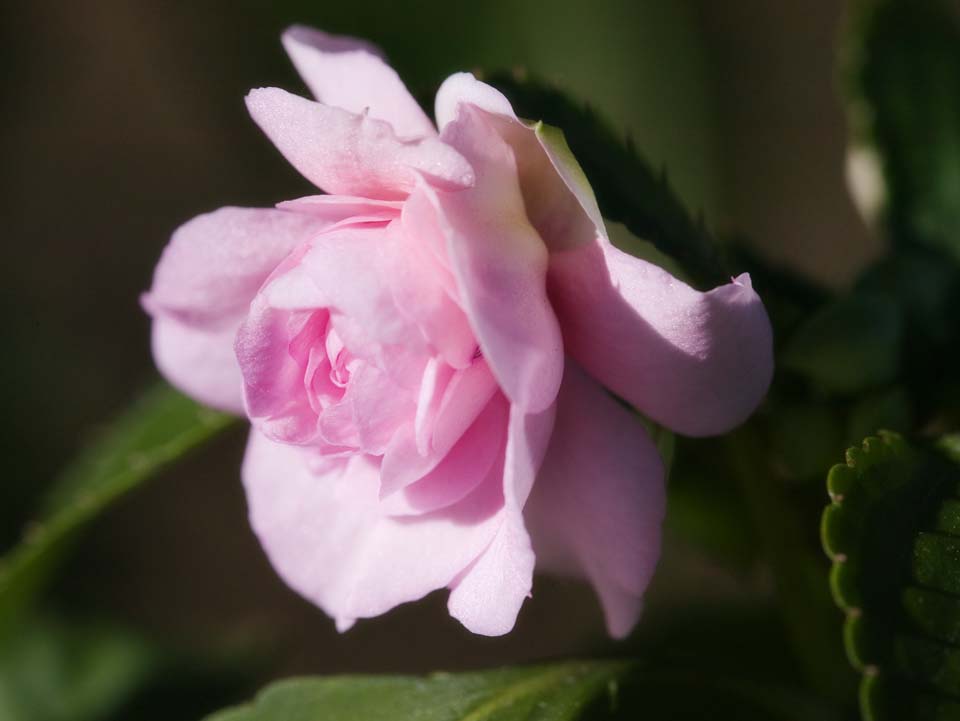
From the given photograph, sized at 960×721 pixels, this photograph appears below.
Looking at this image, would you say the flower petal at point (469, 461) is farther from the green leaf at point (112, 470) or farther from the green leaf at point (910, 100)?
the green leaf at point (910, 100)

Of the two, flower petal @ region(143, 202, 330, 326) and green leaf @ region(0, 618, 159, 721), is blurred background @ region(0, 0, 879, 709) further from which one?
flower petal @ region(143, 202, 330, 326)

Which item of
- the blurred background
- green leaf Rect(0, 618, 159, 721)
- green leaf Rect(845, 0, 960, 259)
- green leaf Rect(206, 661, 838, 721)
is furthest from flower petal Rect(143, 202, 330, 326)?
the blurred background

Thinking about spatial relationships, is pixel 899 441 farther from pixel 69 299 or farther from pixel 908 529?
pixel 69 299

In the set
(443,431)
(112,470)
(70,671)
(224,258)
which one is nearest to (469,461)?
(443,431)

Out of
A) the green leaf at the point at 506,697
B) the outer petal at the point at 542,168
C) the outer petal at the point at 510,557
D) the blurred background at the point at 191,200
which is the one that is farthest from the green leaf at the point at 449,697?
the blurred background at the point at 191,200

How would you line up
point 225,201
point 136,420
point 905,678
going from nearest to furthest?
point 905,678, point 136,420, point 225,201

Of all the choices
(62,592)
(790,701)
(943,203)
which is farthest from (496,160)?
(62,592)

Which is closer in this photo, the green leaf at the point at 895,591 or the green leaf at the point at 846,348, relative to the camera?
the green leaf at the point at 895,591

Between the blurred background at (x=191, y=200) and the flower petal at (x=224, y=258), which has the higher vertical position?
the flower petal at (x=224, y=258)
